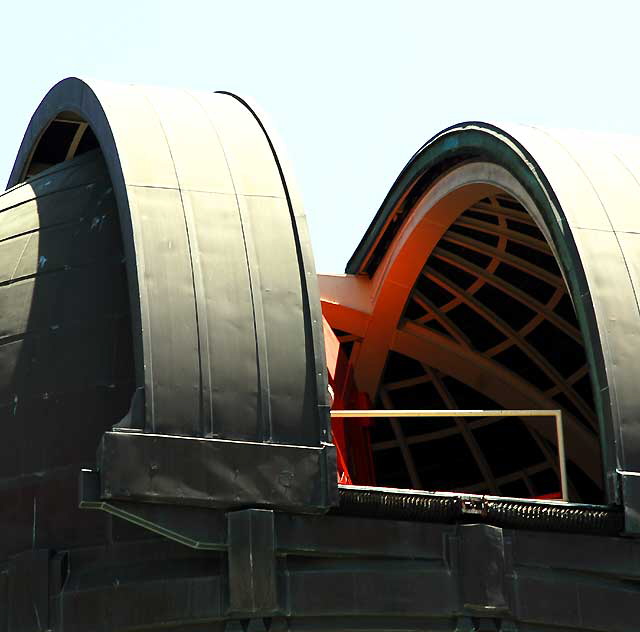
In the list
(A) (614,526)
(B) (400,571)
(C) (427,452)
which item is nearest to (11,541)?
(B) (400,571)

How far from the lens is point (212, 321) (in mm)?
21859

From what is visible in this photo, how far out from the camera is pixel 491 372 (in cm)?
3584

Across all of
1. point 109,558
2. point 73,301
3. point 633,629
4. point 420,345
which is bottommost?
A: point 633,629

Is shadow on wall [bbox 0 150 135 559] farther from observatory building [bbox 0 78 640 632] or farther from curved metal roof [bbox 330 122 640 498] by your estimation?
curved metal roof [bbox 330 122 640 498]

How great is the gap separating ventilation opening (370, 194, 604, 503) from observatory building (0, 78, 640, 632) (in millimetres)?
6795

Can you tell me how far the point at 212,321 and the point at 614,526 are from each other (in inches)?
243

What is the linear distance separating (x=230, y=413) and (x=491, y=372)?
15240 mm

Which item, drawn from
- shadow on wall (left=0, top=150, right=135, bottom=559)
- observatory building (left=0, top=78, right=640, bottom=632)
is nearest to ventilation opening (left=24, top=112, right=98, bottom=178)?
observatory building (left=0, top=78, right=640, bottom=632)

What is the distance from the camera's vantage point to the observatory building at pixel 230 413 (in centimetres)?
2103

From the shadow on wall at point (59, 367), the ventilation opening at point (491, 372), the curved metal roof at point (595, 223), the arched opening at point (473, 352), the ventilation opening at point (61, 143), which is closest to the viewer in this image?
the curved metal roof at point (595, 223)

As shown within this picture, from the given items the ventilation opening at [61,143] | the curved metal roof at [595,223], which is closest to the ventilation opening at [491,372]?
A: the curved metal roof at [595,223]

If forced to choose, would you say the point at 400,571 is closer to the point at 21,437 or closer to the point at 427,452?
the point at 21,437

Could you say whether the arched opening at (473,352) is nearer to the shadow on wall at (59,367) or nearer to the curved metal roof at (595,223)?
the curved metal roof at (595,223)

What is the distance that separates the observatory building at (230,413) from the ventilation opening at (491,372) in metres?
6.80
